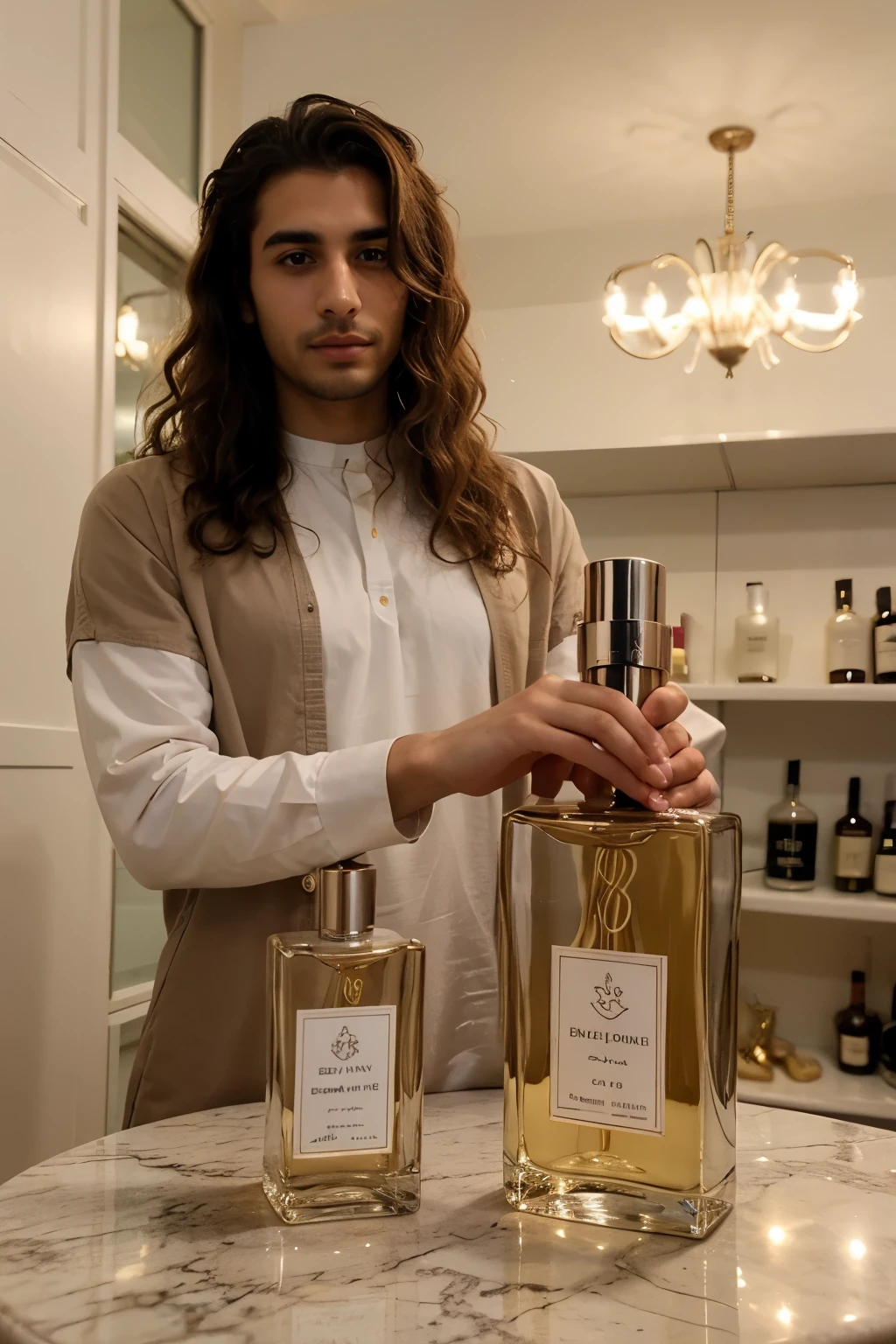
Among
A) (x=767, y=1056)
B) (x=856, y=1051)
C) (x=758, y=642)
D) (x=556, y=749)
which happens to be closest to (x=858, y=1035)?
(x=856, y=1051)

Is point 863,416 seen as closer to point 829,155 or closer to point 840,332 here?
point 840,332

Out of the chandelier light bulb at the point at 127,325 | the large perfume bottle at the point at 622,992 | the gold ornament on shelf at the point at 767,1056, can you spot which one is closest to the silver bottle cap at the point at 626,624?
the large perfume bottle at the point at 622,992

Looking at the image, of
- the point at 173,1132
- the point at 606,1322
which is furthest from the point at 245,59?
the point at 606,1322

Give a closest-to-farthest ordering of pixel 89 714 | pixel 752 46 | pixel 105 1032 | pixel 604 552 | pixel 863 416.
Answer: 1. pixel 89 714
2. pixel 105 1032
3. pixel 752 46
4. pixel 863 416
5. pixel 604 552

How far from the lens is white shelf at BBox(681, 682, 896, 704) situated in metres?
2.19

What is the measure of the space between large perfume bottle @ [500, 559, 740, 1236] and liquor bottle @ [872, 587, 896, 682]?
6.25 feet

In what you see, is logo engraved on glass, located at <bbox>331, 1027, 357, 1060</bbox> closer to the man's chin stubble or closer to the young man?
the young man

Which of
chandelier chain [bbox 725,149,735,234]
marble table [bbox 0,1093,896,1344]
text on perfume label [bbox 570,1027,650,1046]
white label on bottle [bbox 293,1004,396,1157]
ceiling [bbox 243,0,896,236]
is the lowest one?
marble table [bbox 0,1093,896,1344]

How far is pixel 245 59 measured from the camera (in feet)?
7.36

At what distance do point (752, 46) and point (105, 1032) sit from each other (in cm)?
201

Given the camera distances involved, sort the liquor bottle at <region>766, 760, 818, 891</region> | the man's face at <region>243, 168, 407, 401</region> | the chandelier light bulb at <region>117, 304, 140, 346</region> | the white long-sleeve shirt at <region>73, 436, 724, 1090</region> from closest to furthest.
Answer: the white long-sleeve shirt at <region>73, 436, 724, 1090</region> < the man's face at <region>243, 168, 407, 401</region> < the chandelier light bulb at <region>117, 304, 140, 346</region> < the liquor bottle at <region>766, 760, 818, 891</region>

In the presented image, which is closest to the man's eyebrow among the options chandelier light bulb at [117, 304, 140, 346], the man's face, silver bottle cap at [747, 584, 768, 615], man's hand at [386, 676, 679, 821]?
the man's face

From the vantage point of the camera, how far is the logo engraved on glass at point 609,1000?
0.53 m

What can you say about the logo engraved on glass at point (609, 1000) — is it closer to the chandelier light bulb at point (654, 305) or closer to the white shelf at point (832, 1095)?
the white shelf at point (832, 1095)
